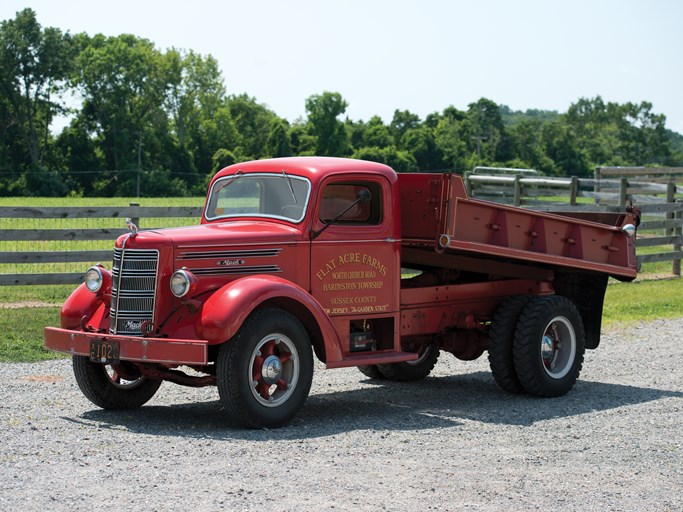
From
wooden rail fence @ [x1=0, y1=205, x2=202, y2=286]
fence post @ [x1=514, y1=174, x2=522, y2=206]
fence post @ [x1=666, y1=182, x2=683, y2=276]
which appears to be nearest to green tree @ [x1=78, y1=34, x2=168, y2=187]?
fence post @ [x1=514, y1=174, x2=522, y2=206]

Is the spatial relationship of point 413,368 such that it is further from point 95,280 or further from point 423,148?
point 423,148

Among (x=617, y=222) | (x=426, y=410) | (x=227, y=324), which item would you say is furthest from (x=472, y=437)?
(x=617, y=222)

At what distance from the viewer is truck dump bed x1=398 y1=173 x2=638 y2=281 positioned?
951 cm

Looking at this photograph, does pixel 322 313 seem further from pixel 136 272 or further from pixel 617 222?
pixel 617 222

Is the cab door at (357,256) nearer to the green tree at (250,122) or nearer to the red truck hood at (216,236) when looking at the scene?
the red truck hood at (216,236)

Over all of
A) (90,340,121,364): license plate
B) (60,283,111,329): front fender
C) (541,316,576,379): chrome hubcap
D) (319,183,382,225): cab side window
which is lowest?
(541,316,576,379): chrome hubcap

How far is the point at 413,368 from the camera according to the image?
11.1m

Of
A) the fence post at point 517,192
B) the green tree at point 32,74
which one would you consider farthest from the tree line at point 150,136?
the fence post at point 517,192

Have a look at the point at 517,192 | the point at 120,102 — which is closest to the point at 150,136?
the point at 120,102

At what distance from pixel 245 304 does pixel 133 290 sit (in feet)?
3.23

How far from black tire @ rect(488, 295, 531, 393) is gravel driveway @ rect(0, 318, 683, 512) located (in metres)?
0.20

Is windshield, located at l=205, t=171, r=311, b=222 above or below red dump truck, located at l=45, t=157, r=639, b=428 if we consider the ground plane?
above

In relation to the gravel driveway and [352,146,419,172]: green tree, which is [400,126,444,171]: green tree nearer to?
[352,146,419,172]: green tree

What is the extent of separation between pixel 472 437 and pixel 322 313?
5.00 ft
